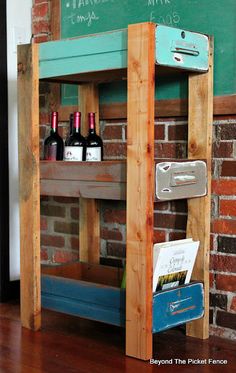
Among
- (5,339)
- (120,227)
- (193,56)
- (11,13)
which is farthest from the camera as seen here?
(11,13)

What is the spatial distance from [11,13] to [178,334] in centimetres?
174

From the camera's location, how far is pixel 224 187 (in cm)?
251

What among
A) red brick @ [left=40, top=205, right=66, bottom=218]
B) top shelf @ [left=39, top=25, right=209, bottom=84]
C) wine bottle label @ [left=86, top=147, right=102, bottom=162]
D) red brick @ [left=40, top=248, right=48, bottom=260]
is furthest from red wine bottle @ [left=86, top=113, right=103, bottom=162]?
red brick @ [left=40, top=248, right=48, bottom=260]

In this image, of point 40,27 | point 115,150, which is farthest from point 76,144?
point 40,27

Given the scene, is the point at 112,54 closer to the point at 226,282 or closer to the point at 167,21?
the point at 167,21

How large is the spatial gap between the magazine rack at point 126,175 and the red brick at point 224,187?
7 centimetres

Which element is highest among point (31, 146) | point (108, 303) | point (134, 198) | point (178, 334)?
point (31, 146)

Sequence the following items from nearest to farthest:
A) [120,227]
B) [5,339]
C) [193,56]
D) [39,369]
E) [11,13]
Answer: [39,369] < [193,56] < [5,339] < [120,227] < [11,13]

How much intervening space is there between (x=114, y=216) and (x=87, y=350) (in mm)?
710

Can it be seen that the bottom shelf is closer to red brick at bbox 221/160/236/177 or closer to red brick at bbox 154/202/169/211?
red brick at bbox 154/202/169/211

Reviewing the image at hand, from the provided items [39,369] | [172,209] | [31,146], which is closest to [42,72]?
[31,146]

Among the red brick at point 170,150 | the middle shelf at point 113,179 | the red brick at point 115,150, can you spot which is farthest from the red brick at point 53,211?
the red brick at point 170,150

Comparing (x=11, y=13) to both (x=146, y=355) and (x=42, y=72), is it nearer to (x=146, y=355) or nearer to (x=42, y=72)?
(x=42, y=72)

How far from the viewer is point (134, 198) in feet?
7.41
